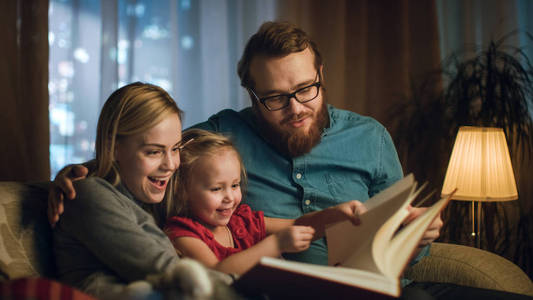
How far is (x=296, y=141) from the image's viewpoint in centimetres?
163

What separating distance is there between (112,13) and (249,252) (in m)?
1.50

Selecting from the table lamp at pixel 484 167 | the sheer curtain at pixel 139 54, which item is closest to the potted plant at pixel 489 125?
the table lamp at pixel 484 167

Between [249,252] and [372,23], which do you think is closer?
[249,252]

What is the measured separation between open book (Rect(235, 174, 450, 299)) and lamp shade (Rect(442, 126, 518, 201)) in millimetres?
1158

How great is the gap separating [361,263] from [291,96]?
76cm

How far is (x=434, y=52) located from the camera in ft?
9.94

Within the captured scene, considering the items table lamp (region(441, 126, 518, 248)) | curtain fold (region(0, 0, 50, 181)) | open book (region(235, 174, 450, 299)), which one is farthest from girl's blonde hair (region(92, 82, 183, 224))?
table lamp (region(441, 126, 518, 248))

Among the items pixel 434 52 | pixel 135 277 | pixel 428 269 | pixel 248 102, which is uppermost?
pixel 434 52

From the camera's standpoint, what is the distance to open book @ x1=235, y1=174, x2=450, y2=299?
0.82 m

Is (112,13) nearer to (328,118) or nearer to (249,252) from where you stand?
(328,118)

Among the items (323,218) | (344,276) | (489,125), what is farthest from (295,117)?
(489,125)

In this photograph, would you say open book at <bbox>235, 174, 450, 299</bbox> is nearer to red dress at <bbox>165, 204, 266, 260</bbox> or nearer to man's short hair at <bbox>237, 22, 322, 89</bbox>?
red dress at <bbox>165, 204, 266, 260</bbox>

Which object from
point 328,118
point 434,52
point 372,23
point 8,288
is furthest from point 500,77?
point 8,288

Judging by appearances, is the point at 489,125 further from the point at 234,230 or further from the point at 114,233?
the point at 114,233
